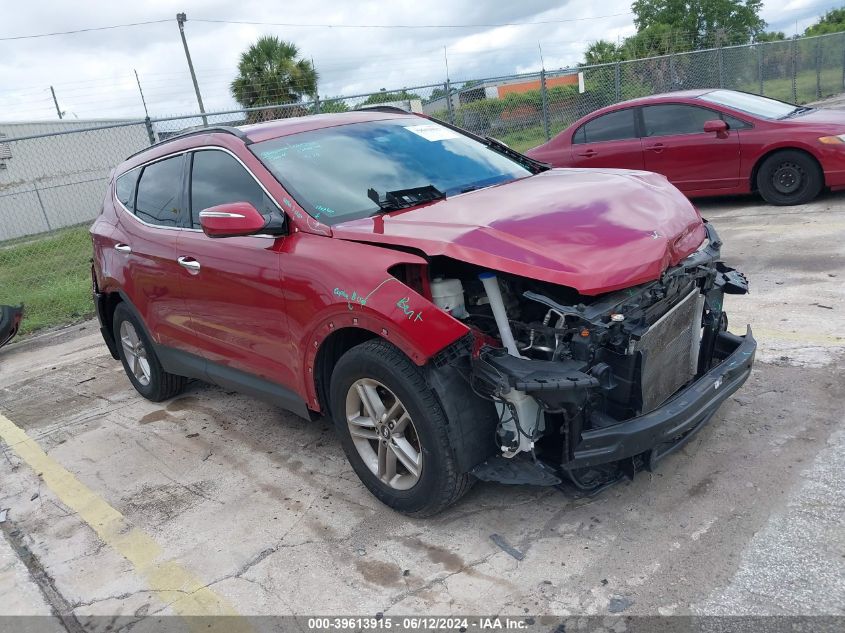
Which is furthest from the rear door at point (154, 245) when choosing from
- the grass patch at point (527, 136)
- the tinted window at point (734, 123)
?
the grass patch at point (527, 136)

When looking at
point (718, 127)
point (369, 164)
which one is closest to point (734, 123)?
point (718, 127)

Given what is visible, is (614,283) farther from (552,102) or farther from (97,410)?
(552,102)

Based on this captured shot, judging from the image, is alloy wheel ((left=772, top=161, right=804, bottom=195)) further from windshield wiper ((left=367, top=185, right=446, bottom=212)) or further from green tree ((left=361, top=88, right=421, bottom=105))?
green tree ((left=361, top=88, right=421, bottom=105))

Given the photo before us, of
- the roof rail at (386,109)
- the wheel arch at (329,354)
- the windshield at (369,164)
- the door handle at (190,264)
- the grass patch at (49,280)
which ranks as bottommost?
the grass patch at (49,280)

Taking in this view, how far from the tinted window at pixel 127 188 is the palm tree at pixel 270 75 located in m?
20.8

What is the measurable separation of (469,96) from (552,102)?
2.09m

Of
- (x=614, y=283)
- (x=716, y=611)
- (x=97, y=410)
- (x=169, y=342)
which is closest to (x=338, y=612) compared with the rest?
(x=716, y=611)

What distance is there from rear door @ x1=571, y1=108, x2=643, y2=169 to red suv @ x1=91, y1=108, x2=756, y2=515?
219 inches

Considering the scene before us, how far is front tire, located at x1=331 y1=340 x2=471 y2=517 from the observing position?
119 inches

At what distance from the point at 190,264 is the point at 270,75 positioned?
22877mm

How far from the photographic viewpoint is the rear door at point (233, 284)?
367cm

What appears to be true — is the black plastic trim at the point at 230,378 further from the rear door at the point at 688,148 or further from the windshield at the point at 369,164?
the rear door at the point at 688,148

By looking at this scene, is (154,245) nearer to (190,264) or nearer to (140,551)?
(190,264)

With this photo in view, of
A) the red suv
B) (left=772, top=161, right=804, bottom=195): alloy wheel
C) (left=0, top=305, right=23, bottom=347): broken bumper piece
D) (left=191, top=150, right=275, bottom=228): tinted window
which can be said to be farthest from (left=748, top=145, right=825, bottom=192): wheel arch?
(left=0, top=305, right=23, bottom=347): broken bumper piece
